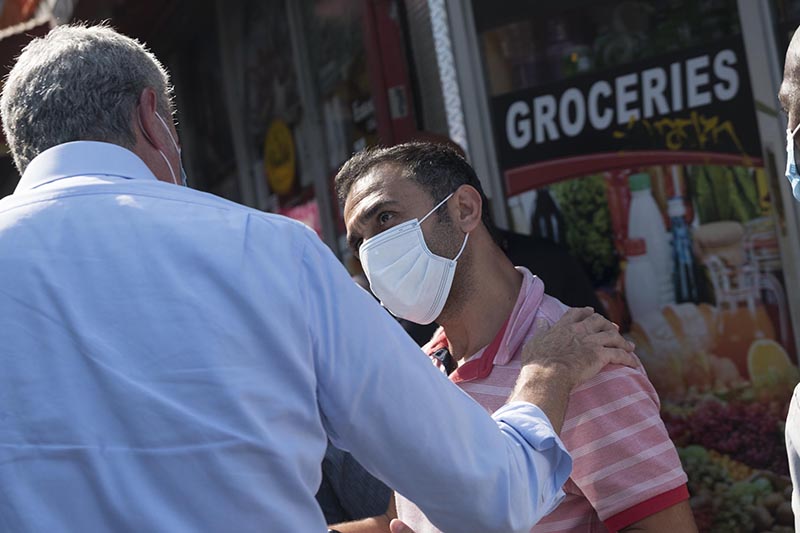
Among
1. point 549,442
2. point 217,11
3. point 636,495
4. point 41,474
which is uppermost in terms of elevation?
point 217,11

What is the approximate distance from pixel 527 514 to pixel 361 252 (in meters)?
1.12

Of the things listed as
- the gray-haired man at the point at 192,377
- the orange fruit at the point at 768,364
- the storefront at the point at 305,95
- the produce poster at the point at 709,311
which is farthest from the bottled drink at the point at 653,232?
the gray-haired man at the point at 192,377

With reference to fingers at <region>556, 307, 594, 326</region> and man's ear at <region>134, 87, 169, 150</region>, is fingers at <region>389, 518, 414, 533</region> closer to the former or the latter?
fingers at <region>556, 307, 594, 326</region>

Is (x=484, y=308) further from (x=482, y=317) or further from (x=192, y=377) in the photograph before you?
(x=192, y=377)

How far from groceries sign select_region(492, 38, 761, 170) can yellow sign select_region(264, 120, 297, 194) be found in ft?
8.65

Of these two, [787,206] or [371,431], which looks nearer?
[371,431]

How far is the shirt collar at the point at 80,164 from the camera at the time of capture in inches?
65.0

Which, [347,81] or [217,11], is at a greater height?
[217,11]

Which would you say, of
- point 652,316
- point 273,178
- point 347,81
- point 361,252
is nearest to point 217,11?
point 273,178

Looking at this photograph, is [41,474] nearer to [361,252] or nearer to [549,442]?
[549,442]

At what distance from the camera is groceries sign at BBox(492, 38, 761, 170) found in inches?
159

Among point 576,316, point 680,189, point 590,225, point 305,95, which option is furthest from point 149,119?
point 305,95

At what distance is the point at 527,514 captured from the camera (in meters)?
1.69

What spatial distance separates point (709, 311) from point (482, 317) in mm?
1946
